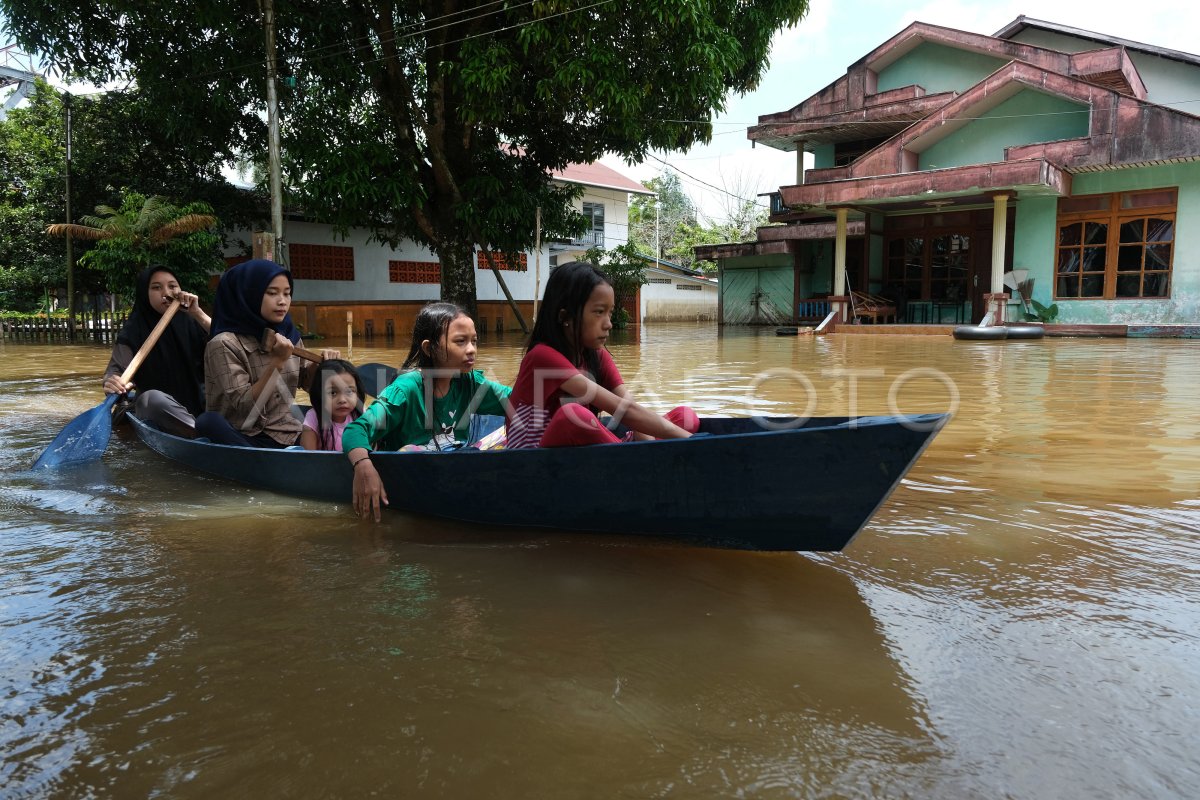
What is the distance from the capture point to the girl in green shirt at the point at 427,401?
3295 mm

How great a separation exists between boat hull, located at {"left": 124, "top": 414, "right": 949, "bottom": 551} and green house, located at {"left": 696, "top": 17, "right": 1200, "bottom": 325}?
13.2 metres

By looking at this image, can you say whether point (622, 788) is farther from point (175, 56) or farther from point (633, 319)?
point (633, 319)

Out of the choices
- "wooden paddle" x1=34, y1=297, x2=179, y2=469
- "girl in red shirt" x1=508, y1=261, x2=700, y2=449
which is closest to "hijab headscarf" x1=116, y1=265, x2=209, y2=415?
"wooden paddle" x1=34, y1=297, x2=179, y2=469

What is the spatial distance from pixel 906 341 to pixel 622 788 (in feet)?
45.2

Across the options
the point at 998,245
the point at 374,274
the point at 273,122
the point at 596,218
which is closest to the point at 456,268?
the point at 273,122

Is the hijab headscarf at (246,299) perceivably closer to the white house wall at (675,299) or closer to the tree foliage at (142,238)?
the tree foliage at (142,238)

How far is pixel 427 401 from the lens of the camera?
12.0 feet

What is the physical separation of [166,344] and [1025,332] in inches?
530

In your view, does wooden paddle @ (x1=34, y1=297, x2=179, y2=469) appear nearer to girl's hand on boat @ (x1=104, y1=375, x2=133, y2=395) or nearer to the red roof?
girl's hand on boat @ (x1=104, y1=375, x2=133, y2=395)

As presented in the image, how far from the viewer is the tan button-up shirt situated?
4219 mm

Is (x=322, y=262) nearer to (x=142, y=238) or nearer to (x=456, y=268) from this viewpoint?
(x=142, y=238)

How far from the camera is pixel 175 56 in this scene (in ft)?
40.6

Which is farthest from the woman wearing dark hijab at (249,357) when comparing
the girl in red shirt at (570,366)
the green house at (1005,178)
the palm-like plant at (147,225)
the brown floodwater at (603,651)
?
the green house at (1005,178)

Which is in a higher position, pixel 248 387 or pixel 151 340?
pixel 151 340
